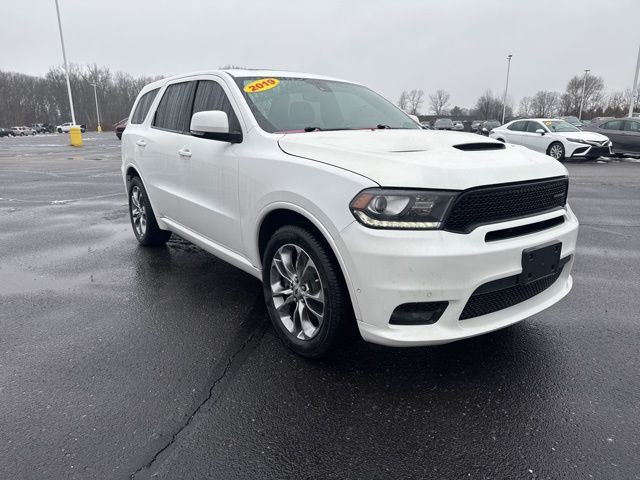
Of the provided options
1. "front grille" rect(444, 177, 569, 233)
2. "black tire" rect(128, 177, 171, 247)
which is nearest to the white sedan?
"black tire" rect(128, 177, 171, 247)

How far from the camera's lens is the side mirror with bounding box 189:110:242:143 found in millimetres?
3266

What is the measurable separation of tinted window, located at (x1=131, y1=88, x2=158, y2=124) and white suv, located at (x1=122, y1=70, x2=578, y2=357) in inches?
67.3

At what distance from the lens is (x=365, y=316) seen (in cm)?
253

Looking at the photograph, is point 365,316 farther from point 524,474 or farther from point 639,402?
point 639,402

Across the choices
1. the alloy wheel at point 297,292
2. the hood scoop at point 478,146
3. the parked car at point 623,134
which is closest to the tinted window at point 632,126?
the parked car at point 623,134

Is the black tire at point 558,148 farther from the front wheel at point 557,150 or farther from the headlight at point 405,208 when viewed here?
the headlight at point 405,208

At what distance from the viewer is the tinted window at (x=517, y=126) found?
18.0m

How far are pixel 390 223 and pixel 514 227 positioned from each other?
73 centimetres

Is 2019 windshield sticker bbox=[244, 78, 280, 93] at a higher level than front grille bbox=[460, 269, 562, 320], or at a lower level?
higher

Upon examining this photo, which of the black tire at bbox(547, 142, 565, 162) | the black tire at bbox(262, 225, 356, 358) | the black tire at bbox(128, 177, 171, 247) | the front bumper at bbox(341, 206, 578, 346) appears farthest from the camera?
the black tire at bbox(547, 142, 565, 162)

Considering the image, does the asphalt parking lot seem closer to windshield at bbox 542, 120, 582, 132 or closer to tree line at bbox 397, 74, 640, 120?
windshield at bbox 542, 120, 582, 132

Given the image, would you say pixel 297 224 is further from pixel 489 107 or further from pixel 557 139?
pixel 489 107

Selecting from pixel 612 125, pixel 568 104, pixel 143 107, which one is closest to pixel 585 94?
pixel 568 104

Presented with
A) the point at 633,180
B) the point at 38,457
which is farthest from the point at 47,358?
the point at 633,180
